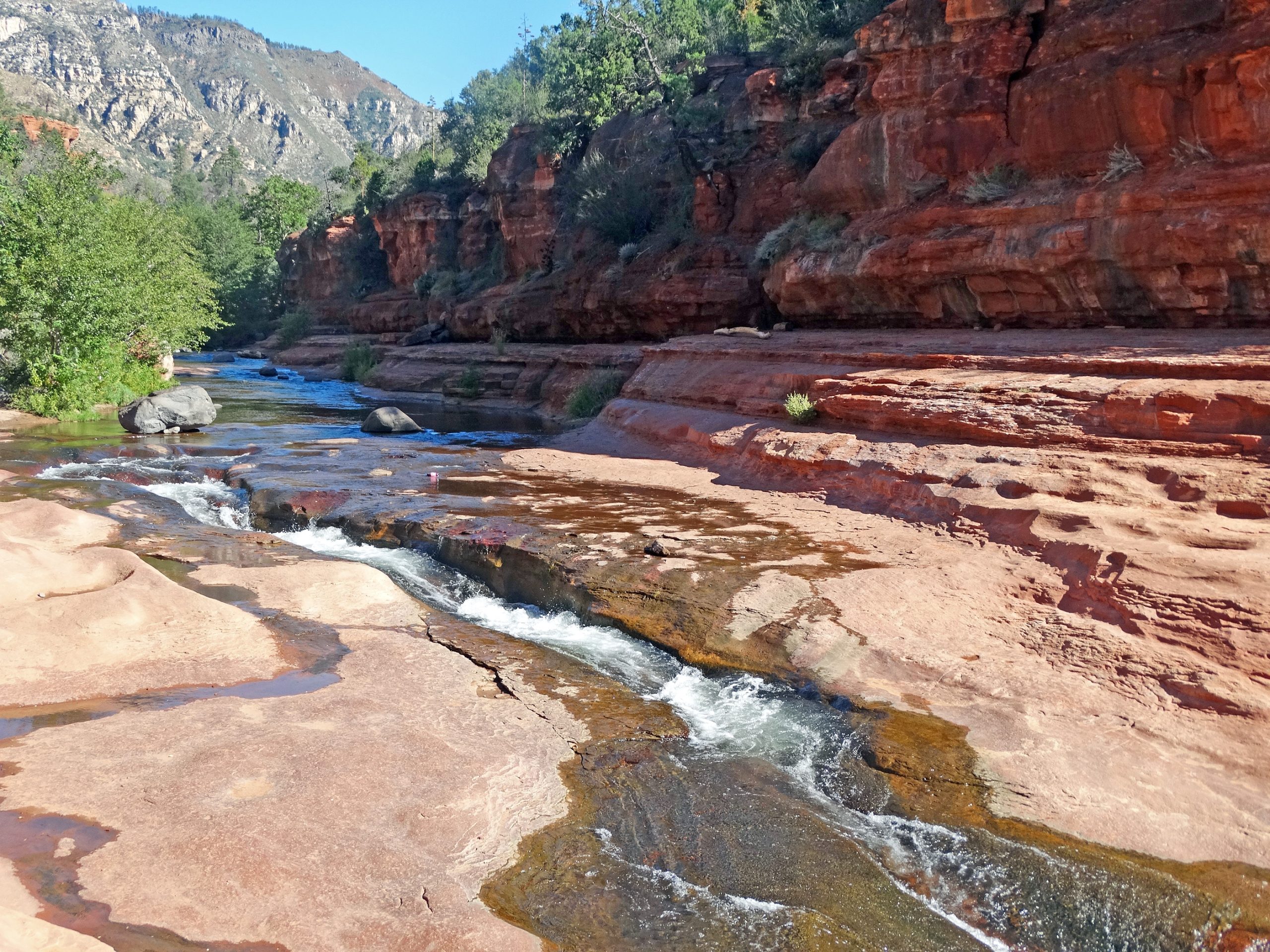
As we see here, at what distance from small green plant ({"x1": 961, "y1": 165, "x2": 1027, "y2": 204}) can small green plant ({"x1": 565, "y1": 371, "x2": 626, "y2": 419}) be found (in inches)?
372

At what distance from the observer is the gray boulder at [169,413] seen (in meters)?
20.2

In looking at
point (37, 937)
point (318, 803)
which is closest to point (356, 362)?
point (318, 803)

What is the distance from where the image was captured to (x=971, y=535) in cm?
921

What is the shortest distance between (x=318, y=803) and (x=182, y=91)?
164606mm

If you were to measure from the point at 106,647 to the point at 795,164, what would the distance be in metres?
18.9

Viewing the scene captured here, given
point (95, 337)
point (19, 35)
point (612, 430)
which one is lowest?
point (612, 430)

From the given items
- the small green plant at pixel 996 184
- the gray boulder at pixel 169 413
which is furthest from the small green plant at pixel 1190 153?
the gray boulder at pixel 169 413

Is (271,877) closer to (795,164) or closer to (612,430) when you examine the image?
(612,430)

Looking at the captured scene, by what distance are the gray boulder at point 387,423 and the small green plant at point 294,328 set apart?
3200cm

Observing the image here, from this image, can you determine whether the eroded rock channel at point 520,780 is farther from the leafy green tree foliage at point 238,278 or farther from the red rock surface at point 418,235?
the leafy green tree foliage at point 238,278

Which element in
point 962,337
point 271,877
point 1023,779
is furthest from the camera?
point 962,337

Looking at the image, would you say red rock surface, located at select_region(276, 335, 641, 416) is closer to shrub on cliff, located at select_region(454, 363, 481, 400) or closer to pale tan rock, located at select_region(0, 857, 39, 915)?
shrub on cliff, located at select_region(454, 363, 481, 400)

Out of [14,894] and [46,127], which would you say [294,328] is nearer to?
[46,127]

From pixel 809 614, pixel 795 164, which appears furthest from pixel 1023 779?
pixel 795 164
